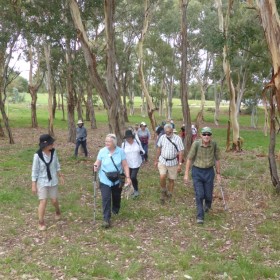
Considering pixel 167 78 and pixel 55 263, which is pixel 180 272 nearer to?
pixel 55 263

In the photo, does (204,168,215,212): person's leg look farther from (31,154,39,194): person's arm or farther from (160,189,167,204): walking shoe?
(31,154,39,194): person's arm

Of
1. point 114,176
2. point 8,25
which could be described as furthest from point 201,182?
point 8,25

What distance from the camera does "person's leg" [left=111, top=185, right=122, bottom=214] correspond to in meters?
7.87

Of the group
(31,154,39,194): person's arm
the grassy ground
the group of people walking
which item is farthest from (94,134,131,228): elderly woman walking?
(31,154,39,194): person's arm

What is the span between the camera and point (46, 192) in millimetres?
7531

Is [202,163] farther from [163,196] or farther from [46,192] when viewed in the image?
[46,192]

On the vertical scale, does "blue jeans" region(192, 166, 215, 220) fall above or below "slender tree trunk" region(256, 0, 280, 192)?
below

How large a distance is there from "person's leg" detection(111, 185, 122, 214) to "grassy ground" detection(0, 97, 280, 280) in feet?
0.56

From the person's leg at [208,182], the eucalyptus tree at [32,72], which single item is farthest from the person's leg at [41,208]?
the eucalyptus tree at [32,72]

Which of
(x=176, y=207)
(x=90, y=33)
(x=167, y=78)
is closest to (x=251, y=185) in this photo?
(x=176, y=207)

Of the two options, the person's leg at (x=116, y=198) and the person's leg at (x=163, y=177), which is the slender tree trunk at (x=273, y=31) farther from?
the person's leg at (x=116, y=198)

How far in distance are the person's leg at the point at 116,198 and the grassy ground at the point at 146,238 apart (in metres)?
0.17

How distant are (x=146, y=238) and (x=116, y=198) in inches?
49.5

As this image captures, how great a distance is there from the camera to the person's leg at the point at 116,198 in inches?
310
